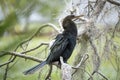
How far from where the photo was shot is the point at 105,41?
7.20ft

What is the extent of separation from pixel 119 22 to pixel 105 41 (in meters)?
0.20

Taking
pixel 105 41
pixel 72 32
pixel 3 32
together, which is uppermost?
pixel 3 32

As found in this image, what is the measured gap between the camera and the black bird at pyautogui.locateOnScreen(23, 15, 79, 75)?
1846 millimetres

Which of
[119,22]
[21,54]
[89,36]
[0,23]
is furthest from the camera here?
[119,22]

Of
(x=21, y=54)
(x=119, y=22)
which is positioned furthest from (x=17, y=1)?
(x=119, y=22)

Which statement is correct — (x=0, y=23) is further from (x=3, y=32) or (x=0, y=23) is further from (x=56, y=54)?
(x=56, y=54)

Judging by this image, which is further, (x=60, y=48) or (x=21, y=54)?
(x=21, y=54)

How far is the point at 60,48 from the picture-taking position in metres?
1.86

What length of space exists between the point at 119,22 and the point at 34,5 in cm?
153

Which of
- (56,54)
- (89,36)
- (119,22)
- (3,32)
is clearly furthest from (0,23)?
(119,22)

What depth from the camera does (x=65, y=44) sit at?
1884 millimetres

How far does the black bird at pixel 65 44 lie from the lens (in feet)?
6.06

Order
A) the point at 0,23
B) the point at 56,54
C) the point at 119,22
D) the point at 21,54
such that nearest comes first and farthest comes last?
1. the point at 0,23
2. the point at 56,54
3. the point at 21,54
4. the point at 119,22

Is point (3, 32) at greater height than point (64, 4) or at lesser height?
Result: greater
